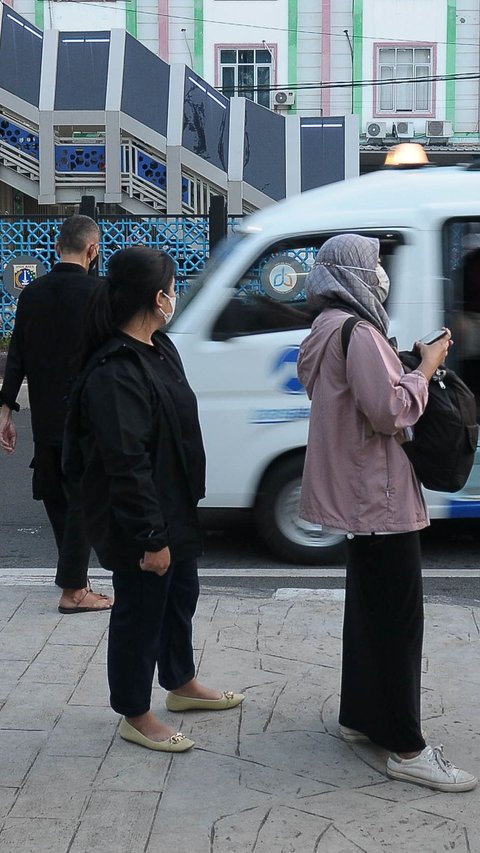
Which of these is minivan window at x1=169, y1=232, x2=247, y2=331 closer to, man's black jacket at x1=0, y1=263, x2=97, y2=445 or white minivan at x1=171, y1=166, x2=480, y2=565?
white minivan at x1=171, y1=166, x2=480, y2=565

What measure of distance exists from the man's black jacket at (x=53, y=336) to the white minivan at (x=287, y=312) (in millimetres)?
1062

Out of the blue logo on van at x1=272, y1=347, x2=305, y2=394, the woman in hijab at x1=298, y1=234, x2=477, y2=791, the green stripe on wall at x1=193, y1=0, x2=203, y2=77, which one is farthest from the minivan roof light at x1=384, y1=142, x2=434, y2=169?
the green stripe on wall at x1=193, y1=0, x2=203, y2=77

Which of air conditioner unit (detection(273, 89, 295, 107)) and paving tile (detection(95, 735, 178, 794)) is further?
air conditioner unit (detection(273, 89, 295, 107))

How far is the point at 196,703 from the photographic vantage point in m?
4.12

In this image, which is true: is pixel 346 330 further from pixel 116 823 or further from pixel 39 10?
pixel 39 10

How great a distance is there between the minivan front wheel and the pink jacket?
2.75 metres

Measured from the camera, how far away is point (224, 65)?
29.1 m

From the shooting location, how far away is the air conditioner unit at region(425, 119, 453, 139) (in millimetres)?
28438

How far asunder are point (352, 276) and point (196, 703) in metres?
1.69

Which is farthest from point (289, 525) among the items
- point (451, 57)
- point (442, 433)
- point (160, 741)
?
point (451, 57)

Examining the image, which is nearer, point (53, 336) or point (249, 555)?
point (53, 336)

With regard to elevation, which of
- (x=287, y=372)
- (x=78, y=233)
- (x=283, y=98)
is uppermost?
(x=283, y=98)

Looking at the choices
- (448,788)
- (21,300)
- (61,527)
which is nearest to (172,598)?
(448,788)

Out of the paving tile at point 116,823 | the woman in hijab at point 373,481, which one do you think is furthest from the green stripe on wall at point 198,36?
the paving tile at point 116,823
